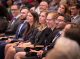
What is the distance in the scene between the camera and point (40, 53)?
4.21 meters

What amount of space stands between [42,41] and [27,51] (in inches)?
12.4

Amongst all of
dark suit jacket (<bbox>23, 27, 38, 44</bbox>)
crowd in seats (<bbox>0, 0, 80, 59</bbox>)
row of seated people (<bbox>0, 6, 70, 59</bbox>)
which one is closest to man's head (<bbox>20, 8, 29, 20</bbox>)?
crowd in seats (<bbox>0, 0, 80, 59</bbox>)

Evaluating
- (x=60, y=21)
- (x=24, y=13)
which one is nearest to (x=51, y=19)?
(x=60, y=21)

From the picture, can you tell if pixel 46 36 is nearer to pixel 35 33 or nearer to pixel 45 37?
pixel 45 37

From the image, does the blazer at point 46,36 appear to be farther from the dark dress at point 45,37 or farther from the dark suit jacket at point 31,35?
the dark suit jacket at point 31,35

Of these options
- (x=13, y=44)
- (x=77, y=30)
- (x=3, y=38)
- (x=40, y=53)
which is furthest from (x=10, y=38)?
(x=77, y=30)

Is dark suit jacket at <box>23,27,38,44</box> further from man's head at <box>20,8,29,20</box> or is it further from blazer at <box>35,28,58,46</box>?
man's head at <box>20,8,29,20</box>

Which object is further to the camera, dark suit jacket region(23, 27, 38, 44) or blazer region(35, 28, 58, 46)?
dark suit jacket region(23, 27, 38, 44)

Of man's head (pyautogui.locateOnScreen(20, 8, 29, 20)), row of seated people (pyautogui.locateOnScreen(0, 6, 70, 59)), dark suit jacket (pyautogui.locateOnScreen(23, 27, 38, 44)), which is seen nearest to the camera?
row of seated people (pyautogui.locateOnScreen(0, 6, 70, 59))

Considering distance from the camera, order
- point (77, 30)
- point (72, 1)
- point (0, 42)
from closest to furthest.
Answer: point (77, 30) → point (0, 42) → point (72, 1)

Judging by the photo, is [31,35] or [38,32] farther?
[31,35]

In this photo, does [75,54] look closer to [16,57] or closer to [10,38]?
[16,57]

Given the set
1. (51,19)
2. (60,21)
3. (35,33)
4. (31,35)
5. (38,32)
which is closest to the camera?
(60,21)

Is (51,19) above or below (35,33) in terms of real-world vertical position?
above
